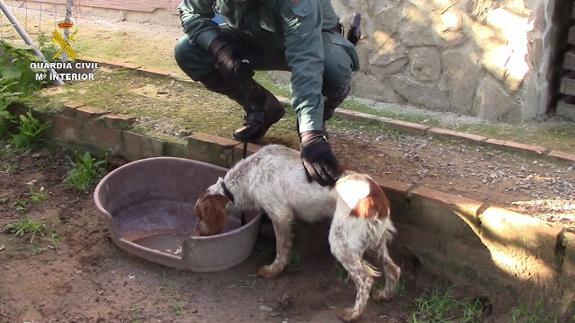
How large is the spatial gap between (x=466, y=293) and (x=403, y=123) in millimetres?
1537

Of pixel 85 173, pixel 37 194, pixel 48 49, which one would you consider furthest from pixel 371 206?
pixel 48 49

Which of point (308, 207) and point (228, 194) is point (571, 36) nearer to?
point (308, 207)

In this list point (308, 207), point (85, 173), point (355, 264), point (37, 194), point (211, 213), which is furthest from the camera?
point (85, 173)

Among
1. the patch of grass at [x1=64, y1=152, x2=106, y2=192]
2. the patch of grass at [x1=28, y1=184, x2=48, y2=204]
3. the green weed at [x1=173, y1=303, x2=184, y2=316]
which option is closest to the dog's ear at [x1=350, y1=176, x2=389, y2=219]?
the green weed at [x1=173, y1=303, x2=184, y2=316]

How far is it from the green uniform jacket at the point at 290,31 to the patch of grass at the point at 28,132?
1.68 metres

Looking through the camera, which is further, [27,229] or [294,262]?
[27,229]

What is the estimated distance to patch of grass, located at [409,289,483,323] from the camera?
335cm

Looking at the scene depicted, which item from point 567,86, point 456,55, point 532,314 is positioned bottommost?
point 532,314

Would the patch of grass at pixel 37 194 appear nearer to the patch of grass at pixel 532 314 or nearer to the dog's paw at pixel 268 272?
the dog's paw at pixel 268 272

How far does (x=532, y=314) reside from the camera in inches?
127

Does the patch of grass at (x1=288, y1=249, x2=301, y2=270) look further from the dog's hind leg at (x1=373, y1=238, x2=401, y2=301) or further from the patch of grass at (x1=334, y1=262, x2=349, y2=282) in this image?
the dog's hind leg at (x1=373, y1=238, x2=401, y2=301)

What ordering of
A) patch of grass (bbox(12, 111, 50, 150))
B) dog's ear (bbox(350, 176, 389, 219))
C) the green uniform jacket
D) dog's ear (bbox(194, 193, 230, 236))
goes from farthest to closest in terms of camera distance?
patch of grass (bbox(12, 111, 50, 150)) < dog's ear (bbox(194, 193, 230, 236)) < the green uniform jacket < dog's ear (bbox(350, 176, 389, 219))

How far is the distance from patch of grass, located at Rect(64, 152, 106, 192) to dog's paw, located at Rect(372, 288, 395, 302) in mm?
2278

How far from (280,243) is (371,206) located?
70 centimetres
